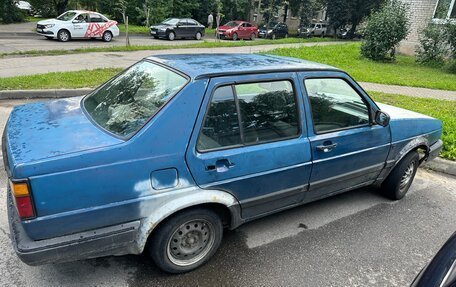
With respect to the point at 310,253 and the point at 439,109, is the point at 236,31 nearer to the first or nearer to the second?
the point at 439,109

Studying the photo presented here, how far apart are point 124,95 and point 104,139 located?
0.69 m

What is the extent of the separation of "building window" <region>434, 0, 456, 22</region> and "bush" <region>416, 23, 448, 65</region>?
71cm

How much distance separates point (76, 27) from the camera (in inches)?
738

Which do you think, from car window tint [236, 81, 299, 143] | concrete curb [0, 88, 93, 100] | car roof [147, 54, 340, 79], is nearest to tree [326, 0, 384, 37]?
concrete curb [0, 88, 93, 100]

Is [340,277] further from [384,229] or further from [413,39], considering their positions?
[413,39]

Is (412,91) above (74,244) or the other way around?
the other way around

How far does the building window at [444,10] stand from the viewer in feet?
47.4

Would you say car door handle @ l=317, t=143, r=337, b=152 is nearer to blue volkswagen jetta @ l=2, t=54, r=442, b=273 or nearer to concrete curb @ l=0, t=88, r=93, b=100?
blue volkswagen jetta @ l=2, t=54, r=442, b=273

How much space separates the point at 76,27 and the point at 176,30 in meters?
7.13

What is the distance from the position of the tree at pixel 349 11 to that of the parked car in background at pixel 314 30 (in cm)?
109

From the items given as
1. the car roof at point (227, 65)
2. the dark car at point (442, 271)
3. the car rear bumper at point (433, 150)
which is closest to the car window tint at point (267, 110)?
the car roof at point (227, 65)

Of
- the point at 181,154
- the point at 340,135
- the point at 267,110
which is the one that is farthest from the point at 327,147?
the point at 181,154

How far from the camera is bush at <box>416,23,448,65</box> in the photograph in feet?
46.1

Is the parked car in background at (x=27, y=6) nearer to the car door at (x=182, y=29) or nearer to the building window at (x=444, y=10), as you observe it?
the car door at (x=182, y=29)
